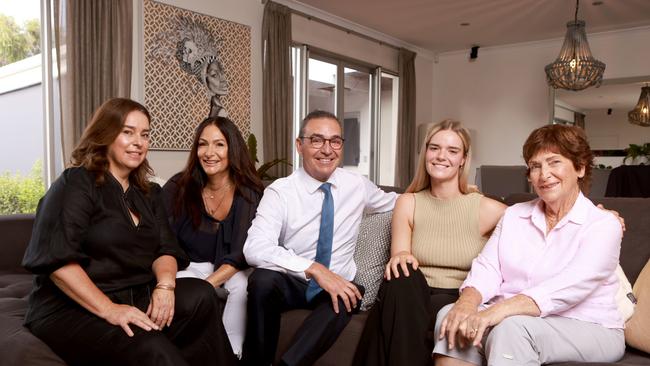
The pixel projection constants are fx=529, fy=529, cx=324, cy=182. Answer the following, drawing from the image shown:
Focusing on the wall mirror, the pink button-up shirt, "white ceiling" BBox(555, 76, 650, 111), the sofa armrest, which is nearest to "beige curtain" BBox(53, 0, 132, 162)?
the sofa armrest

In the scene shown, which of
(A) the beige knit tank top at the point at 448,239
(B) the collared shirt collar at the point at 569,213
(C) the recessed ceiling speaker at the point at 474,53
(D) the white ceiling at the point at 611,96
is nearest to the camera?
(B) the collared shirt collar at the point at 569,213

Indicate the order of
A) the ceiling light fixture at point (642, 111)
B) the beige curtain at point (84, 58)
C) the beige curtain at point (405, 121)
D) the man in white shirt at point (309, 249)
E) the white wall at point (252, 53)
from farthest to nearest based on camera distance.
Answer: the beige curtain at point (405, 121), the ceiling light fixture at point (642, 111), the white wall at point (252, 53), the beige curtain at point (84, 58), the man in white shirt at point (309, 249)

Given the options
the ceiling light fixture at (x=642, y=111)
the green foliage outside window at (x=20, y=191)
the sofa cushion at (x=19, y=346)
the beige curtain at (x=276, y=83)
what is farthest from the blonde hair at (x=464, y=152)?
the ceiling light fixture at (x=642, y=111)

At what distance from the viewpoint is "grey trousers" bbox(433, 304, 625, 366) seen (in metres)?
1.43

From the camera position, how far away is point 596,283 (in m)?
1.58

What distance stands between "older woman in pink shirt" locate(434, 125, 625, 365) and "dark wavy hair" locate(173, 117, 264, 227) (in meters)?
1.03

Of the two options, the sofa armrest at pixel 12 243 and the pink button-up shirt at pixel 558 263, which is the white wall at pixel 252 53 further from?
the pink button-up shirt at pixel 558 263

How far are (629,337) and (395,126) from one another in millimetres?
5722

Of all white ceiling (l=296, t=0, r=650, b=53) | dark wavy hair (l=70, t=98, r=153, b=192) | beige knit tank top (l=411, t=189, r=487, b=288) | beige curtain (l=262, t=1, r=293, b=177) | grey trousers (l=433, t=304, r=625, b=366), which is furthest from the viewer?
white ceiling (l=296, t=0, r=650, b=53)

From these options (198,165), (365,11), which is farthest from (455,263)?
(365,11)

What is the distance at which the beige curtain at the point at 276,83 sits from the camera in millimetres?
5168

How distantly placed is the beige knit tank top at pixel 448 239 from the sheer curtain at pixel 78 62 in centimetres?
280

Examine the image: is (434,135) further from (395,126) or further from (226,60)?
(395,126)

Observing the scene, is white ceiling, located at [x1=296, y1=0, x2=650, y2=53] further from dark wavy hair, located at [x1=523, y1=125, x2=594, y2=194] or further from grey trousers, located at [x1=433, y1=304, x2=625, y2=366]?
grey trousers, located at [x1=433, y1=304, x2=625, y2=366]
